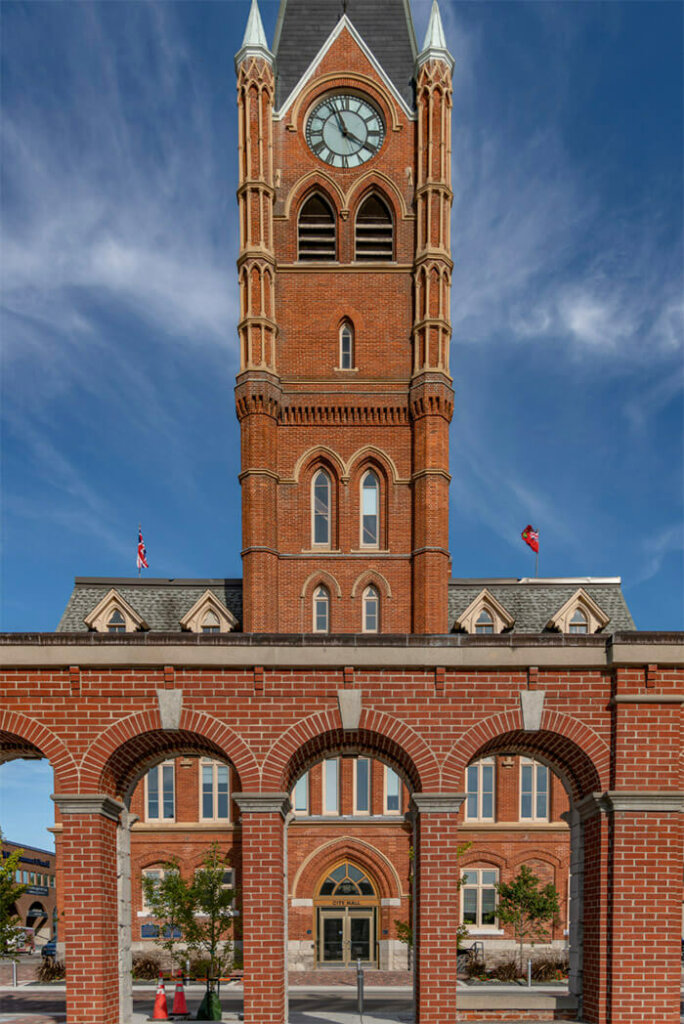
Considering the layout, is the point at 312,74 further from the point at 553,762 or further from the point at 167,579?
the point at 553,762

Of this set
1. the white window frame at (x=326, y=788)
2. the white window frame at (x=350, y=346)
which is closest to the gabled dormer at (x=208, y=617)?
the white window frame at (x=326, y=788)

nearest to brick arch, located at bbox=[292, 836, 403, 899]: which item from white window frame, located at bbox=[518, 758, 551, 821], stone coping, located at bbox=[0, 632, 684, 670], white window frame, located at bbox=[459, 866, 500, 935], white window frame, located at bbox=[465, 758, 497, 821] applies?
white window frame, located at bbox=[459, 866, 500, 935]

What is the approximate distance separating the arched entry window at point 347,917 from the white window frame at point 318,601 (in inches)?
362

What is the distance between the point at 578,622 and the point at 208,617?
14.4m

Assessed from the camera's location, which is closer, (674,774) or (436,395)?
(674,774)

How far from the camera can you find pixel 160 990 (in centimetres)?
1841

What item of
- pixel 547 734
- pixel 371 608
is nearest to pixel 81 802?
pixel 547 734

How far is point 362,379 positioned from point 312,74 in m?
13.7

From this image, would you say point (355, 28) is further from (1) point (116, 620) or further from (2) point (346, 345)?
(1) point (116, 620)

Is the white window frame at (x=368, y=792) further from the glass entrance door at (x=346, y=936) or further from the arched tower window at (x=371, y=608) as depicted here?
the arched tower window at (x=371, y=608)

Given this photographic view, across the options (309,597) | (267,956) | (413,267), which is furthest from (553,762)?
(413,267)

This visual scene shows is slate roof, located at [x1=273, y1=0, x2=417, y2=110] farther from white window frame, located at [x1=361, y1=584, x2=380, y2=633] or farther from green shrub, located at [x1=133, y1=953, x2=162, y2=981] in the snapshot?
green shrub, located at [x1=133, y1=953, x2=162, y2=981]

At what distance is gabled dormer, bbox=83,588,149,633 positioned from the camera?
3569cm

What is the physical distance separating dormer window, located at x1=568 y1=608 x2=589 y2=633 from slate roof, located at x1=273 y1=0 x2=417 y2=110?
22483mm
